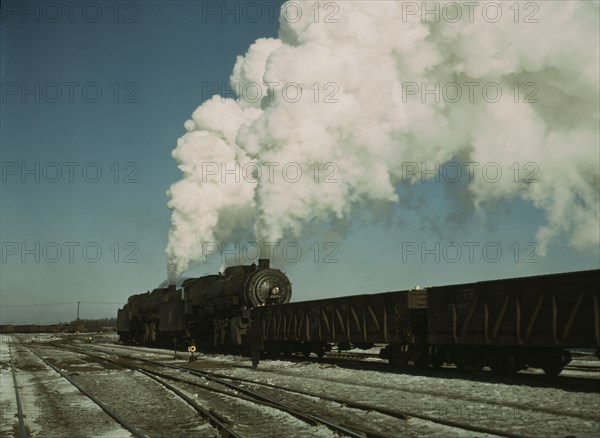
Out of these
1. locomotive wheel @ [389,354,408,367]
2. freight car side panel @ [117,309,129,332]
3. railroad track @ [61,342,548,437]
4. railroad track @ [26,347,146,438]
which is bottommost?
railroad track @ [26,347,146,438]

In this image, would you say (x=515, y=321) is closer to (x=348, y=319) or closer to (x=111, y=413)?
(x=348, y=319)

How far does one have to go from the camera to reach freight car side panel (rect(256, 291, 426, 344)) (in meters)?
18.5

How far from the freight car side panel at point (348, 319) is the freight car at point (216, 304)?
110 centimetres

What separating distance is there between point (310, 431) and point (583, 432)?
4.00 metres

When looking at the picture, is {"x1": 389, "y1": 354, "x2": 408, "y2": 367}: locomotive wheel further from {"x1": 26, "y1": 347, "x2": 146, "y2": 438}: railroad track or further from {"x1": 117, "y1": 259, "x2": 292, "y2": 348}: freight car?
{"x1": 26, "y1": 347, "x2": 146, "y2": 438}: railroad track

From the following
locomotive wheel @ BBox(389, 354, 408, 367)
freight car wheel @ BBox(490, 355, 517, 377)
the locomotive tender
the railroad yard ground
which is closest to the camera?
the railroad yard ground

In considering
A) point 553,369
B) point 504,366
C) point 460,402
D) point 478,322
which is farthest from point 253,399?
point 553,369

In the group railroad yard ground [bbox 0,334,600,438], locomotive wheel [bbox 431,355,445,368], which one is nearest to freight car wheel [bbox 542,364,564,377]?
railroad yard ground [bbox 0,334,600,438]

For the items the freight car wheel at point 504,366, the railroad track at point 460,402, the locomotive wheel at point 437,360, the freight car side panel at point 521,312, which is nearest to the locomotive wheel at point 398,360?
the locomotive wheel at point 437,360

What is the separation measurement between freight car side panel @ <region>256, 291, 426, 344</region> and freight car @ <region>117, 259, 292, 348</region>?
110cm

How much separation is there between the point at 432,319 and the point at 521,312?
10.8 feet

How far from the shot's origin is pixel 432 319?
17.5 m

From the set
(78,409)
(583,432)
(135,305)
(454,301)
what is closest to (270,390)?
(78,409)

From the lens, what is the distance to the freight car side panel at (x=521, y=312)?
13.1 m
